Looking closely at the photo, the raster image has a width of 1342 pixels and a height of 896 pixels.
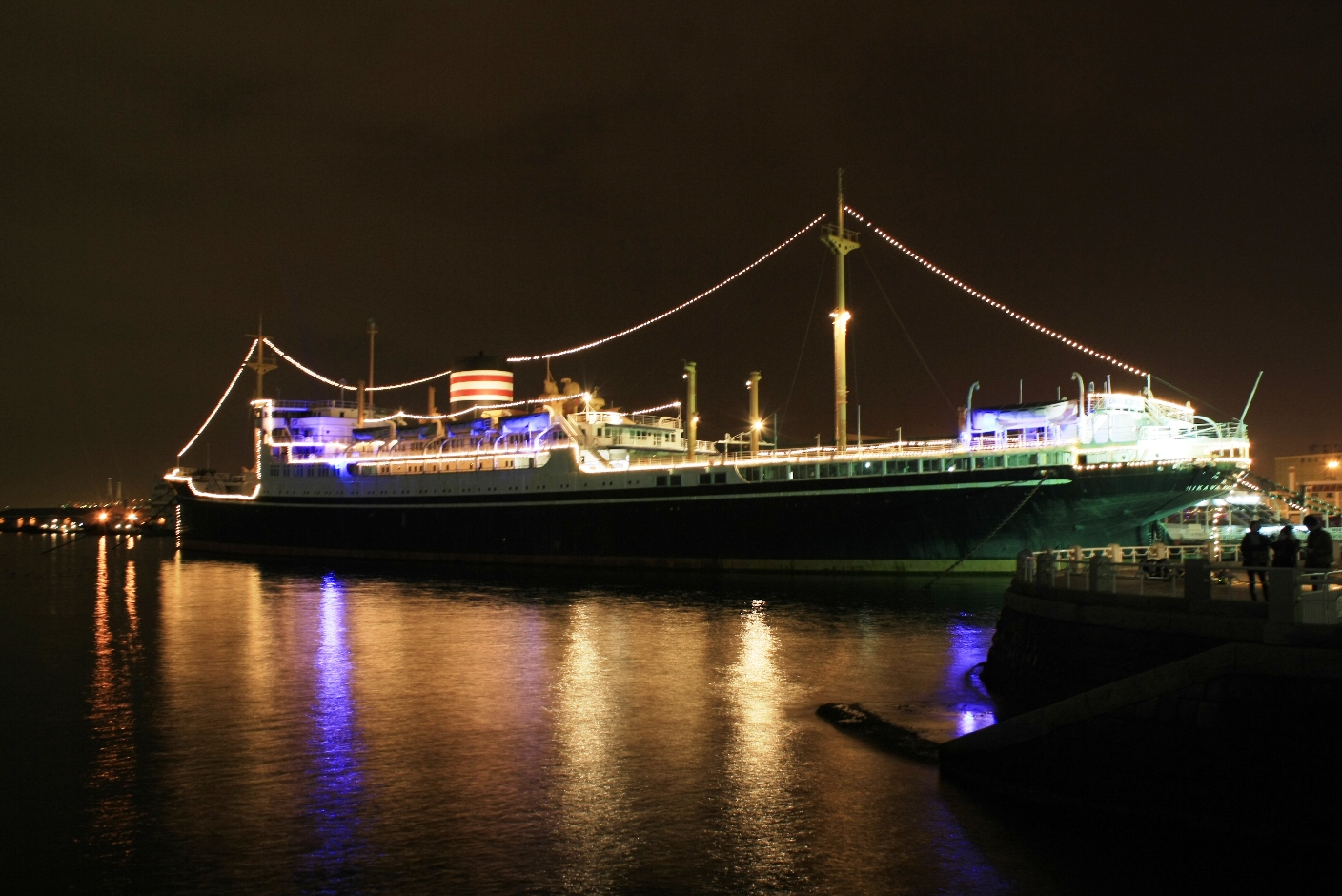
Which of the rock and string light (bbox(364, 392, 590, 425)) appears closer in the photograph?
the rock

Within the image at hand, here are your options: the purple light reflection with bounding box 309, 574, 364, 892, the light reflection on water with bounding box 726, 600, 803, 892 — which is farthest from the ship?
the purple light reflection with bounding box 309, 574, 364, 892

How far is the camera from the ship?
42.6m

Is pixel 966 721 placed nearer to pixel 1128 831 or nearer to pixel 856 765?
pixel 856 765

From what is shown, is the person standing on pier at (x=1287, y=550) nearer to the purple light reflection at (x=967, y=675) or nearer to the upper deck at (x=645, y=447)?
the purple light reflection at (x=967, y=675)

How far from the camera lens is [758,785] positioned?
13.7 m

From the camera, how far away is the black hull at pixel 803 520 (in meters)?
42.1

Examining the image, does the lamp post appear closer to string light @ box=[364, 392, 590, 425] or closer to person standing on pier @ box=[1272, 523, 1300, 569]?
→ string light @ box=[364, 392, 590, 425]

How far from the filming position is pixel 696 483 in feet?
168

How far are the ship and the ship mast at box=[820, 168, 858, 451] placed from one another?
13 cm

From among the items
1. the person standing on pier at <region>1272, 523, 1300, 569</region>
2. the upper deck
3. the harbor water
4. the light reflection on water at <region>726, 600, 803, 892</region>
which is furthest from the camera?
the upper deck

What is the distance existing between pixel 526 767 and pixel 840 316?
36.5m

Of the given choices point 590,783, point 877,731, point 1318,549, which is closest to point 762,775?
point 590,783

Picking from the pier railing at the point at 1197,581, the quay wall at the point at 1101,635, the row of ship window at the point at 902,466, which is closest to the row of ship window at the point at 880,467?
the row of ship window at the point at 902,466

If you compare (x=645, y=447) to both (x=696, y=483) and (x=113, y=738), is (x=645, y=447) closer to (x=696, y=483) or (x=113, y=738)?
(x=696, y=483)
